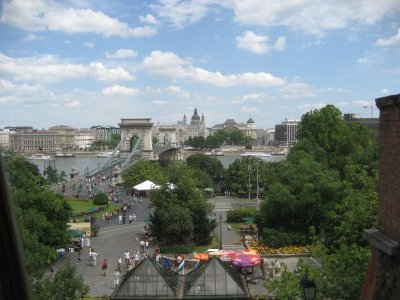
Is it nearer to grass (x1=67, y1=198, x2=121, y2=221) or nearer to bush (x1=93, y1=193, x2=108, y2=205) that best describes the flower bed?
grass (x1=67, y1=198, x2=121, y2=221)

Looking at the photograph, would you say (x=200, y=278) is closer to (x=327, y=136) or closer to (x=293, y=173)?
(x=293, y=173)

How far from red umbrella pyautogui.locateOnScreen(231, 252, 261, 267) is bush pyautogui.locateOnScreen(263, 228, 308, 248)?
14.3 ft

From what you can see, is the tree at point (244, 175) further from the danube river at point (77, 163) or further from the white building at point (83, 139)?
the white building at point (83, 139)

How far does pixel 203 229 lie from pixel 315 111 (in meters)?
19.3

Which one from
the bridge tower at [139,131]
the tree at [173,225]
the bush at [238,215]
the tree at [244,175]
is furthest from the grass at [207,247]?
the bridge tower at [139,131]

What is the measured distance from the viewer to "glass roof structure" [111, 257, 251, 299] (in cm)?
415

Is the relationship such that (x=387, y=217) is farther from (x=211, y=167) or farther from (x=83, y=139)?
(x=83, y=139)

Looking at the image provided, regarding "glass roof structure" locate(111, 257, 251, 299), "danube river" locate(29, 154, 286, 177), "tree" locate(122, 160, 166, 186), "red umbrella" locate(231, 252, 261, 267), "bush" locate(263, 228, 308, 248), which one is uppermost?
"glass roof structure" locate(111, 257, 251, 299)

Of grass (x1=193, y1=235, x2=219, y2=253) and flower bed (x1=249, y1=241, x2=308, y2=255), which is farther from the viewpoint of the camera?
grass (x1=193, y1=235, x2=219, y2=253)

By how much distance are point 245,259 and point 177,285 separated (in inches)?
439

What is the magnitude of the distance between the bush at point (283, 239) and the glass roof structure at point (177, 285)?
15232 mm

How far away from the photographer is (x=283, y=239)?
1981 centimetres

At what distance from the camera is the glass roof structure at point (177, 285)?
13.6ft

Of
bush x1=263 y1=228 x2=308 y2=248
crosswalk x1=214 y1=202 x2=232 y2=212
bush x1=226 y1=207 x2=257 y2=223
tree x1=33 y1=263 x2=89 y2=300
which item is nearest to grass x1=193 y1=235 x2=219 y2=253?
bush x1=263 y1=228 x2=308 y2=248
